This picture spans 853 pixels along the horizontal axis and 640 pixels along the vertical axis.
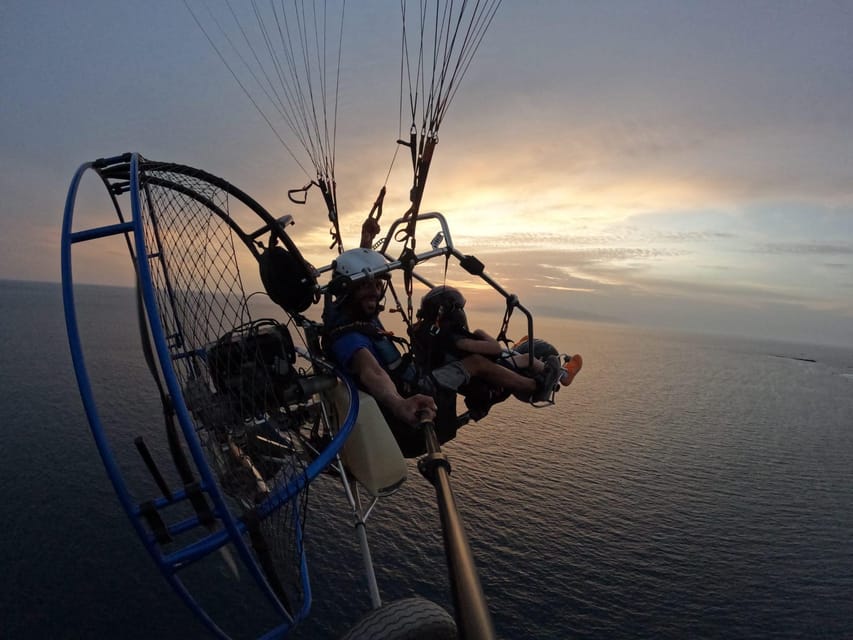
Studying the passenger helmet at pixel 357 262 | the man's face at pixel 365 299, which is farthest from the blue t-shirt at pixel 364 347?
the passenger helmet at pixel 357 262

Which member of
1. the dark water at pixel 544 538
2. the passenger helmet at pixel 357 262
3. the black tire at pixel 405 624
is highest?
the passenger helmet at pixel 357 262

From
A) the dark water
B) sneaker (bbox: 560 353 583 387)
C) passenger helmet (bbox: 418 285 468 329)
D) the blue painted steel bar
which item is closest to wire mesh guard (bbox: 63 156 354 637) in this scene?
the blue painted steel bar

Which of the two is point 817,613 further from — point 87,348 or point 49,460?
point 87,348

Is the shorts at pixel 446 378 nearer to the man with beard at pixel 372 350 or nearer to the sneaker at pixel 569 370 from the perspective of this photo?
the man with beard at pixel 372 350

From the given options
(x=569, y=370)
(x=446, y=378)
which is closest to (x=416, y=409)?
(x=446, y=378)

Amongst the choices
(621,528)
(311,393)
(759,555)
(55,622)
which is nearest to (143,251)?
(311,393)

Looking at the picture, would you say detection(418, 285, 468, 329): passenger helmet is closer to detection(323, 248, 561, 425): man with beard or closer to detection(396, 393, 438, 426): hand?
detection(323, 248, 561, 425): man with beard
